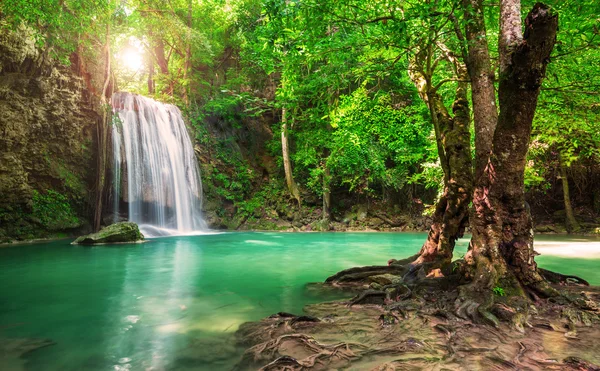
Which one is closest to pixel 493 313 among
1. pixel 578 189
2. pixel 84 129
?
pixel 84 129

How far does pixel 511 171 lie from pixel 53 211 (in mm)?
16982

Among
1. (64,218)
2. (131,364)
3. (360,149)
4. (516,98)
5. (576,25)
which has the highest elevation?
(360,149)

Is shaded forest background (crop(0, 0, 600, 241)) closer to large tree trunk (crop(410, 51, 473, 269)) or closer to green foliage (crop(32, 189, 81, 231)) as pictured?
green foliage (crop(32, 189, 81, 231))

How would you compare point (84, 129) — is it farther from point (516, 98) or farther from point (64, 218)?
point (516, 98)

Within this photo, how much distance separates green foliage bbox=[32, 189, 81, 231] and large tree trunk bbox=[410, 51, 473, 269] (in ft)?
49.6

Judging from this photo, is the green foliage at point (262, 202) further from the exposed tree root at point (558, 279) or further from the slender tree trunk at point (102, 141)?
the exposed tree root at point (558, 279)

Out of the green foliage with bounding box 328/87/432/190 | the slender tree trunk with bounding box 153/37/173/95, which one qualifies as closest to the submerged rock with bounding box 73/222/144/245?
the green foliage with bounding box 328/87/432/190

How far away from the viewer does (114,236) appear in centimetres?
1362

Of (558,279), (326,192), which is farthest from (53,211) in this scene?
(558,279)

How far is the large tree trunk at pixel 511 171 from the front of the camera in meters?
3.81

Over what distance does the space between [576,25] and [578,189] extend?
20240 mm

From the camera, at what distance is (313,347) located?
125 inches

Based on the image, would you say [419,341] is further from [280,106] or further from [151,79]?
[151,79]

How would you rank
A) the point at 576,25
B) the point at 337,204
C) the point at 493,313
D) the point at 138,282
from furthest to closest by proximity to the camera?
the point at 337,204 < the point at 138,282 < the point at 576,25 < the point at 493,313
